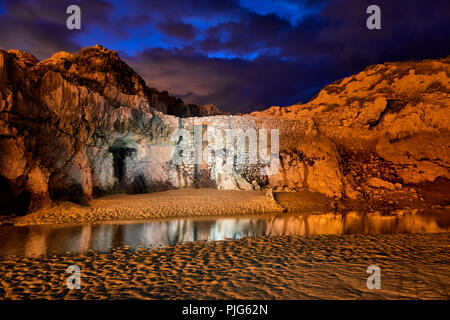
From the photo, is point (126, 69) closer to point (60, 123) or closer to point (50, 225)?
point (60, 123)

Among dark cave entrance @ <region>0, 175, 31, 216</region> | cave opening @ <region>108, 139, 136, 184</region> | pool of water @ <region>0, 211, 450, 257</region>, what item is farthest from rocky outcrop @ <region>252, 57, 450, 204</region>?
dark cave entrance @ <region>0, 175, 31, 216</region>

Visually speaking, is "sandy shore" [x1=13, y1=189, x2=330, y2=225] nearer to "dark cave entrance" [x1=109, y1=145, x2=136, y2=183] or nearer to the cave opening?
the cave opening

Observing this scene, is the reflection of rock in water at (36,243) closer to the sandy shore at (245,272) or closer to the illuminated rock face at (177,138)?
the sandy shore at (245,272)

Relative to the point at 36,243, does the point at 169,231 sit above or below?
below

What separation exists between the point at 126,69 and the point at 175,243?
57.8 ft

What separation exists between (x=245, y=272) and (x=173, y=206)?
9237mm

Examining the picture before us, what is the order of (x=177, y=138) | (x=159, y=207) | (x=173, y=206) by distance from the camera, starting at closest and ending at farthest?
(x=159, y=207) < (x=173, y=206) < (x=177, y=138)

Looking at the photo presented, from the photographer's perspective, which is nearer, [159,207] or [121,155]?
[159,207]

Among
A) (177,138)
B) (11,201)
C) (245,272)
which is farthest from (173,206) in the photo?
(245,272)

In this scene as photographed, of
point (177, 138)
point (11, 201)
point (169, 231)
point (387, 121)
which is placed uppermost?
point (387, 121)

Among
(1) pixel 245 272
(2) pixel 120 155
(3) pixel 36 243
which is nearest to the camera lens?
(1) pixel 245 272

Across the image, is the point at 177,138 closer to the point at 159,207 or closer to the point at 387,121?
the point at 159,207

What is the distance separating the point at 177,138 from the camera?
1783cm

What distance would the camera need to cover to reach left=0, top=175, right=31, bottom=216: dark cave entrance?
422 inches
